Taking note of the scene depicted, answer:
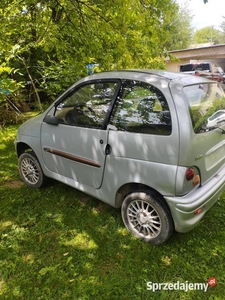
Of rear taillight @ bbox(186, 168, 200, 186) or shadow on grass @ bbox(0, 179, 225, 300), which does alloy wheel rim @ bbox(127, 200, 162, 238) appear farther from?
rear taillight @ bbox(186, 168, 200, 186)

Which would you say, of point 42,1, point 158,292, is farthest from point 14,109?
point 158,292

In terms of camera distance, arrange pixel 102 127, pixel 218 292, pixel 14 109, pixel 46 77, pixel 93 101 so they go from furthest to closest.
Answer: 1. pixel 14 109
2. pixel 46 77
3. pixel 93 101
4. pixel 102 127
5. pixel 218 292

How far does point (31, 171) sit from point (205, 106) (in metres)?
2.59

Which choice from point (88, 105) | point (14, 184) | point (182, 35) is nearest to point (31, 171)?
point (14, 184)

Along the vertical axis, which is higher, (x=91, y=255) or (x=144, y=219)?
(x=144, y=219)

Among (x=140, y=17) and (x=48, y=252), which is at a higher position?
(x=140, y=17)

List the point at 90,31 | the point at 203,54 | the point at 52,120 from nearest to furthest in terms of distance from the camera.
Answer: the point at 52,120
the point at 90,31
the point at 203,54

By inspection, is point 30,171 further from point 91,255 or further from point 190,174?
point 190,174

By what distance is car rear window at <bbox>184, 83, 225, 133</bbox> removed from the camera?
2.01 metres

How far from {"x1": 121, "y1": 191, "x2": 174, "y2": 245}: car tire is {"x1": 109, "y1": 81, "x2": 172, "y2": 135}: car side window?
67 centimetres

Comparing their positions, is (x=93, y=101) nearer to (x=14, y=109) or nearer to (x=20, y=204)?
(x=20, y=204)

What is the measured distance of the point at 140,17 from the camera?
325 centimetres

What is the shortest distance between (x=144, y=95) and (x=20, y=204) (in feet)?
7.35

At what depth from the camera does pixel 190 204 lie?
1934mm
